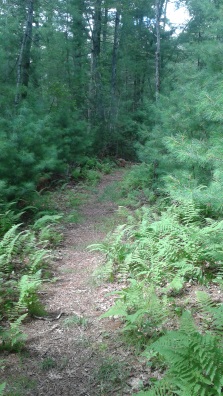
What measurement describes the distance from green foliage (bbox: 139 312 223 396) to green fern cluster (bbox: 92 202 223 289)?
152 centimetres

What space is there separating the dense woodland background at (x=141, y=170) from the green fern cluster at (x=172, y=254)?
2cm

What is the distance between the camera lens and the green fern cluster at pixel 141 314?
3971mm

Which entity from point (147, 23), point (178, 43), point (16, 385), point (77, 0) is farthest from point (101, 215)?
point (147, 23)

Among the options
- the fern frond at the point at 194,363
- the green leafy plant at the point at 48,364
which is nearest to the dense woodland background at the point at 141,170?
the fern frond at the point at 194,363

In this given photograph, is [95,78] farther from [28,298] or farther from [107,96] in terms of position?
[28,298]

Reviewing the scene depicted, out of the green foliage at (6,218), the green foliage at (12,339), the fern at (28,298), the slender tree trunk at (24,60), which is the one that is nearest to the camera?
the green foliage at (12,339)

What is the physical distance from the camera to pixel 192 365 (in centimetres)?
293

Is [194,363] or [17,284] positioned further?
[17,284]

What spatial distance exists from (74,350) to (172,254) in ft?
7.44

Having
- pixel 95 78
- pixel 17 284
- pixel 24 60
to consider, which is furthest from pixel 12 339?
pixel 95 78

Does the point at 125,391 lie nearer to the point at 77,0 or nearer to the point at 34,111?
the point at 34,111

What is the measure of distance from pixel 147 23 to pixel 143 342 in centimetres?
2453

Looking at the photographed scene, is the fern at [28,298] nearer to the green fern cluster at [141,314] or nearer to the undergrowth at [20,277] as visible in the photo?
the undergrowth at [20,277]

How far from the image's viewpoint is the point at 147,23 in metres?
23.8
